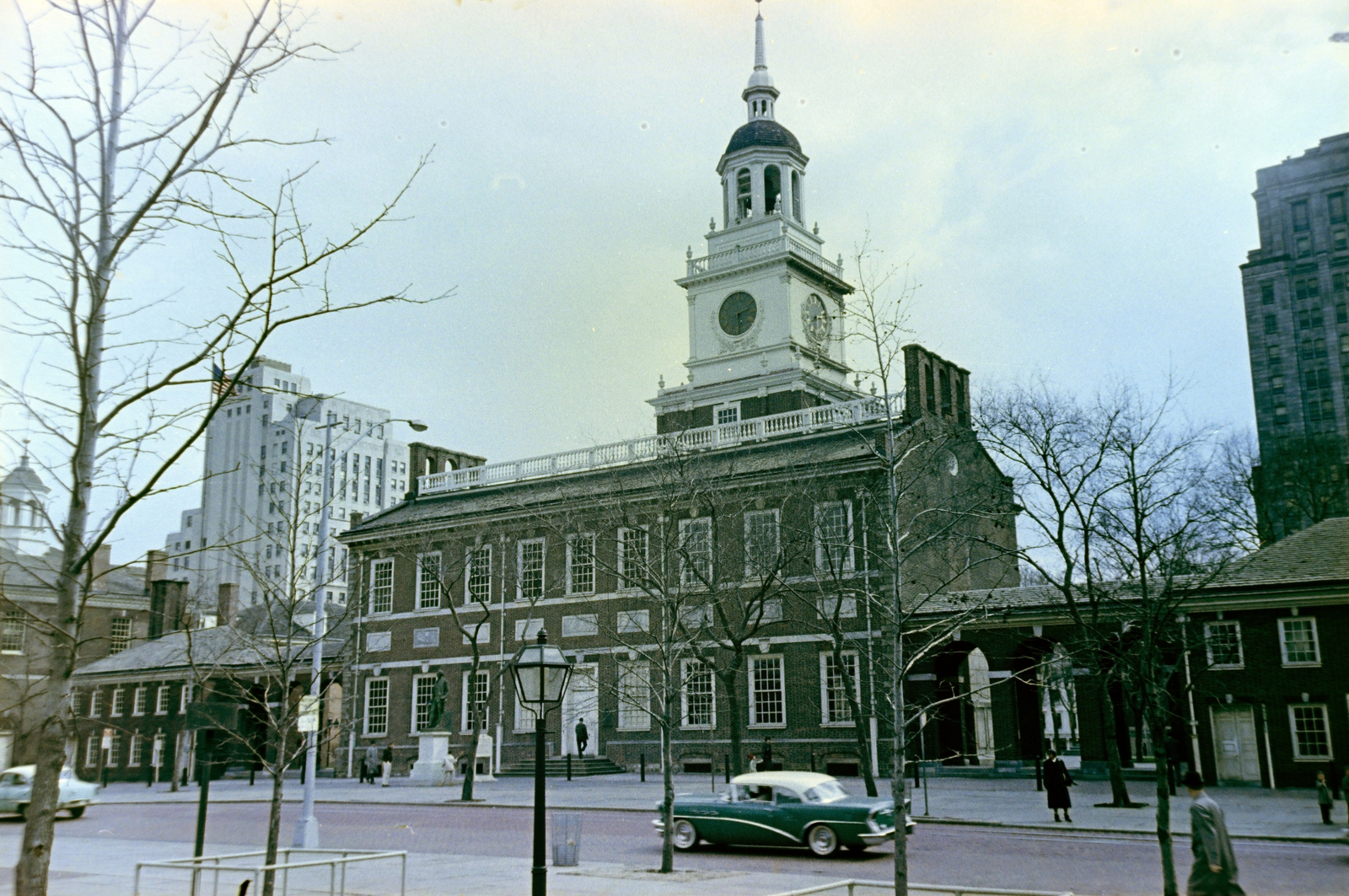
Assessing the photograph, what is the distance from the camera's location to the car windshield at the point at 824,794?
19.5 m

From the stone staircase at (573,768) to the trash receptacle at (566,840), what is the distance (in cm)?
2087

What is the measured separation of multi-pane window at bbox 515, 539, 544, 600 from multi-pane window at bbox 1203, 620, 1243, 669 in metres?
24.1

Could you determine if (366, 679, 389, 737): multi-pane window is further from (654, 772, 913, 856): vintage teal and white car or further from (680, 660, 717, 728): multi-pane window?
(654, 772, 913, 856): vintage teal and white car

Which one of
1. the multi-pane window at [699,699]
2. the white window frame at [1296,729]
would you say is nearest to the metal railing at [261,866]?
the multi-pane window at [699,699]

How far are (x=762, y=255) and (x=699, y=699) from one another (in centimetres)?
2171

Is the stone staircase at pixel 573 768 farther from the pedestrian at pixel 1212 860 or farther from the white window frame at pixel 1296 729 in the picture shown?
the pedestrian at pixel 1212 860

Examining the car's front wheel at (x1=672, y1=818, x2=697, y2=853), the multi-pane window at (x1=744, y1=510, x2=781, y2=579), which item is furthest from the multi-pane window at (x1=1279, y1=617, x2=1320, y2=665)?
the car's front wheel at (x1=672, y1=818, x2=697, y2=853)

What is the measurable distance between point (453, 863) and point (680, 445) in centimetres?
2015

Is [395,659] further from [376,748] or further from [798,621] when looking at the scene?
[798,621]

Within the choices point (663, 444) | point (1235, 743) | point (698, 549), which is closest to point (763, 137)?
point (663, 444)

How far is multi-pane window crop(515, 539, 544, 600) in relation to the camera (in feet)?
144

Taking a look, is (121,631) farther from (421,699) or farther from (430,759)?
(430,759)

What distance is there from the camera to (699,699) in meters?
39.6

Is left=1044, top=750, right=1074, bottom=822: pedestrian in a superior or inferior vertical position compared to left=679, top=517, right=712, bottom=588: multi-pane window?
inferior
